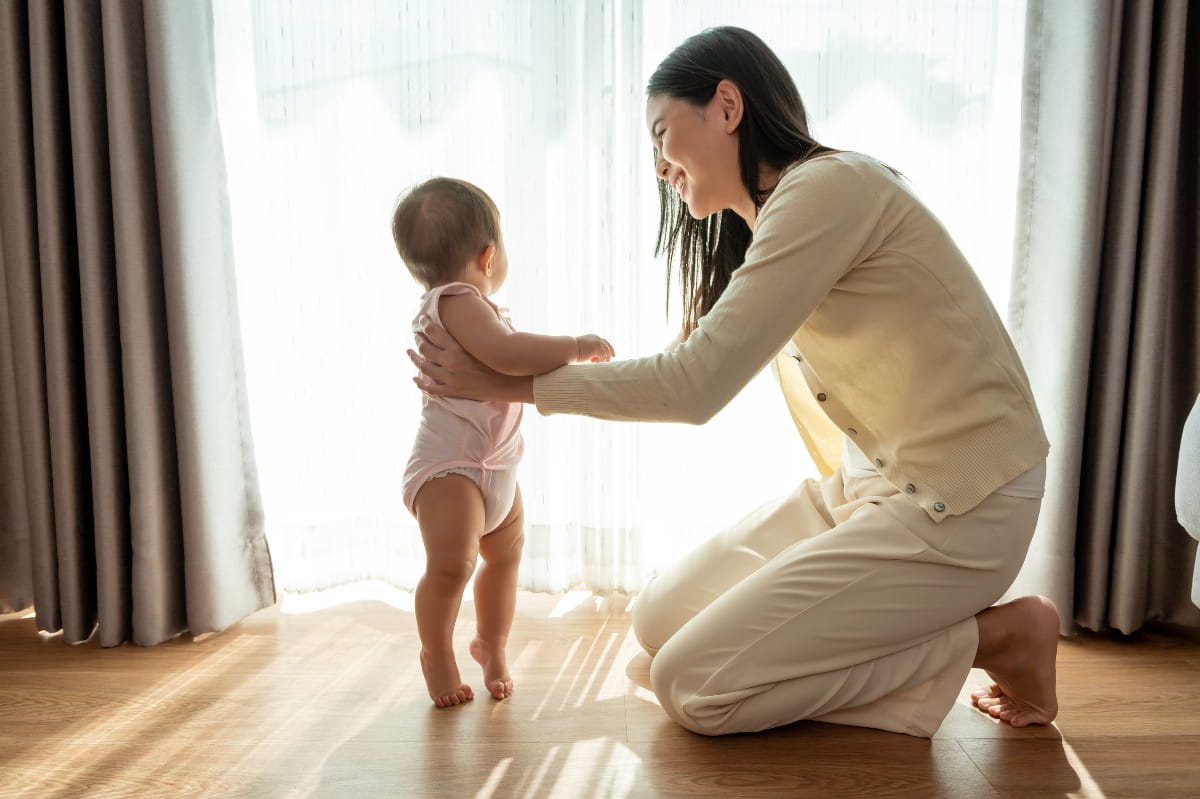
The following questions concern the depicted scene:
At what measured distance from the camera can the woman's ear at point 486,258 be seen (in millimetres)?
1518

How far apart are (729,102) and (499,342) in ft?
1.71

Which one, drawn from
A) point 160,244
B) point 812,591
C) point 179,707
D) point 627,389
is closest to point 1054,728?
point 812,591

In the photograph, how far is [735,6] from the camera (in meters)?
1.85

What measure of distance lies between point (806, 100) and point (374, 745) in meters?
1.49

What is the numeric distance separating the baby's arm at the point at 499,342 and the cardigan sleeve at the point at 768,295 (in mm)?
128

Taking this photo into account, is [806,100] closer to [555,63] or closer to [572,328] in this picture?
[555,63]

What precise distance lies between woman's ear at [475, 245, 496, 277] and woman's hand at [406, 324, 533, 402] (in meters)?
0.13

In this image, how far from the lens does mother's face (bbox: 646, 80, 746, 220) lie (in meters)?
1.40

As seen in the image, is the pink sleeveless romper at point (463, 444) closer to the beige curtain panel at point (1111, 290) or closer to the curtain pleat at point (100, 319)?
the curtain pleat at point (100, 319)

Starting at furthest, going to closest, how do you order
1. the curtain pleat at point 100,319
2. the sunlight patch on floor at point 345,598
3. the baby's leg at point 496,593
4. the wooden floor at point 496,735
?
the sunlight patch on floor at point 345,598 → the curtain pleat at point 100,319 → the baby's leg at point 496,593 → the wooden floor at point 496,735

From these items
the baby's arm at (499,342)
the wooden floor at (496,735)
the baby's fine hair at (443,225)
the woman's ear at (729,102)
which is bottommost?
the wooden floor at (496,735)

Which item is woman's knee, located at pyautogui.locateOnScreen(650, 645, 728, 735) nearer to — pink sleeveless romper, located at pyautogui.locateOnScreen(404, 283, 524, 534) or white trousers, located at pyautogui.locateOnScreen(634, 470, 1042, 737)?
white trousers, located at pyautogui.locateOnScreen(634, 470, 1042, 737)

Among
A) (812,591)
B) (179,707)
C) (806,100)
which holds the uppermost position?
(806,100)

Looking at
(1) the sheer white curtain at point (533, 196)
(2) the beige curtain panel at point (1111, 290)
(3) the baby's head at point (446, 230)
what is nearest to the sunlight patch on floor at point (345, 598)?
(1) the sheer white curtain at point (533, 196)
